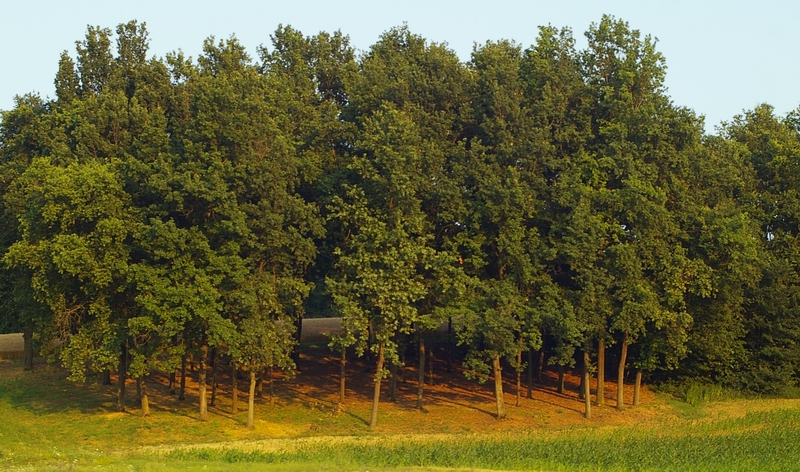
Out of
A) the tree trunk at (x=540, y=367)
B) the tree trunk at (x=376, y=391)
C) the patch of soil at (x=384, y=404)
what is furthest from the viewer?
the tree trunk at (x=540, y=367)

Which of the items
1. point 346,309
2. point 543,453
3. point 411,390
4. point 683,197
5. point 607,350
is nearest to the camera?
point 543,453

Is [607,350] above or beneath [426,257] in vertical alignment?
beneath

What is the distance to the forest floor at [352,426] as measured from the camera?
111ft

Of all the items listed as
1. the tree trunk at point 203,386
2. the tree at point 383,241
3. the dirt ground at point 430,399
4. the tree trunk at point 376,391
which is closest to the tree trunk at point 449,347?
the dirt ground at point 430,399

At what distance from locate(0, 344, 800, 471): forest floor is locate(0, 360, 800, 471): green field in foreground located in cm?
9

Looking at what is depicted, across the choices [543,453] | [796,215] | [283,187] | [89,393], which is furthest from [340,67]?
[543,453]

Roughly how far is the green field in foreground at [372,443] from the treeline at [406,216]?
310 centimetres

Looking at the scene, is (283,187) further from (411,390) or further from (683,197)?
(683,197)

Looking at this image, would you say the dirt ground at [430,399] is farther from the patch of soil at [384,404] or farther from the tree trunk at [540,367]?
the tree trunk at [540,367]

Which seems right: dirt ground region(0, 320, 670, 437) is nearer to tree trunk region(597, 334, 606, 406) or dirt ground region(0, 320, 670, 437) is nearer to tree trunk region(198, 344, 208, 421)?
tree trunk region(597, 334, 606, 406)

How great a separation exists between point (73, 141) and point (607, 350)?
37378 mm

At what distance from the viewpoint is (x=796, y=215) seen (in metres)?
56.8

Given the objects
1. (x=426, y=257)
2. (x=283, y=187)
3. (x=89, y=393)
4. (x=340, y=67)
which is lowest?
(x=89, y=393)

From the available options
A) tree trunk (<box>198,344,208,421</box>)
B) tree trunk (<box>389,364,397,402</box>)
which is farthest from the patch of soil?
tree trunk (<box>198,344,208,421</box>)
